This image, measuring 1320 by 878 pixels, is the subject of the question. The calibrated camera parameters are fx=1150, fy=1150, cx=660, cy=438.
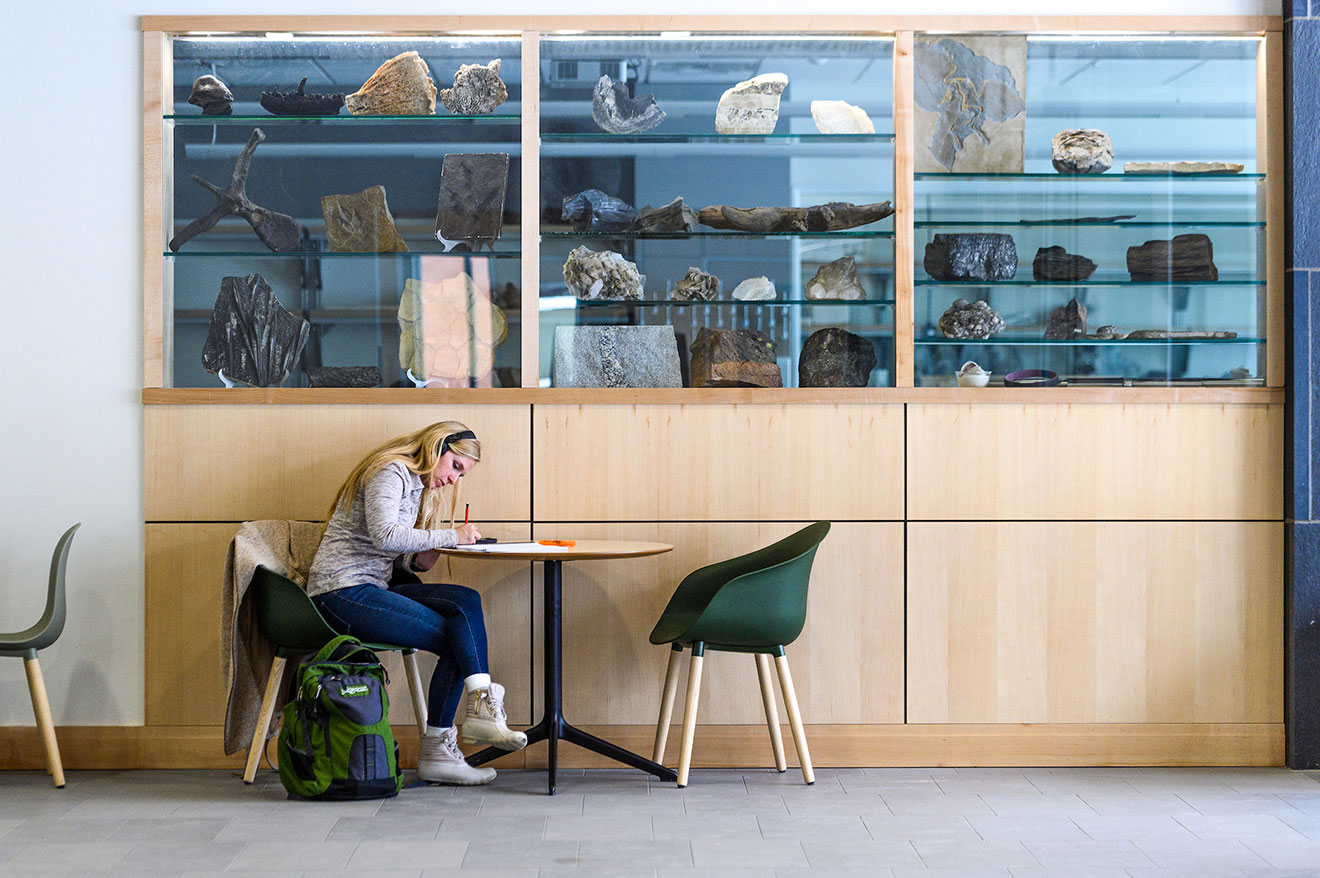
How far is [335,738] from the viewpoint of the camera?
151 inches

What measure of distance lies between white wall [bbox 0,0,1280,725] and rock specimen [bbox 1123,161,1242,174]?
3.97 metres

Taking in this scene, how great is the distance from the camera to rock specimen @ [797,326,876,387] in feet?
14.8

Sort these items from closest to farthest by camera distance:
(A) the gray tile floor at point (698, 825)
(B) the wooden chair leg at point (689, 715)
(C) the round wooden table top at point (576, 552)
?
(A) the gray tile floor at point (698, 825) < (C) the round wooden table top at point (576, 552) < (B) the wooden chair leg at point (689, 715)

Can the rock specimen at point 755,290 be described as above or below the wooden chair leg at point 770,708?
above

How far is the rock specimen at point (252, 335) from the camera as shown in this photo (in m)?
4.50

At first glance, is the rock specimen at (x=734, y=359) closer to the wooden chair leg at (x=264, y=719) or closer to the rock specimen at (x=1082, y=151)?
the rock specimen at (x=1082, y=151)

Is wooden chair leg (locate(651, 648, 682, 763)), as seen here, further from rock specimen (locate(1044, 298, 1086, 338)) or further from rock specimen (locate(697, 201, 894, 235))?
rock specimen (locate(1044, 298, 1086, 338))

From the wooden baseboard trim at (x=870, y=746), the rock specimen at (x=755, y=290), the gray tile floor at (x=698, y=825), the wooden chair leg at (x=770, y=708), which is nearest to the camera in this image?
the gray tile floor at (x=698, y=825)

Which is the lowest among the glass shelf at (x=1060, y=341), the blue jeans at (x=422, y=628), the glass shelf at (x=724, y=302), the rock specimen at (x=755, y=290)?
the blue jeans at (x=422, y=628)

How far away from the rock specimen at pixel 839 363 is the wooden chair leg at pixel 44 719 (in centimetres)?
298

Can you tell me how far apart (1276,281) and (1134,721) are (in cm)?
179

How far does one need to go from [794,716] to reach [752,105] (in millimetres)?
2364

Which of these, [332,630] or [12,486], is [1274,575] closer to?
[332,630]

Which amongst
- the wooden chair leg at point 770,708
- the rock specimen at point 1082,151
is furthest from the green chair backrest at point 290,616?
the rock specimen at point 1082,151
